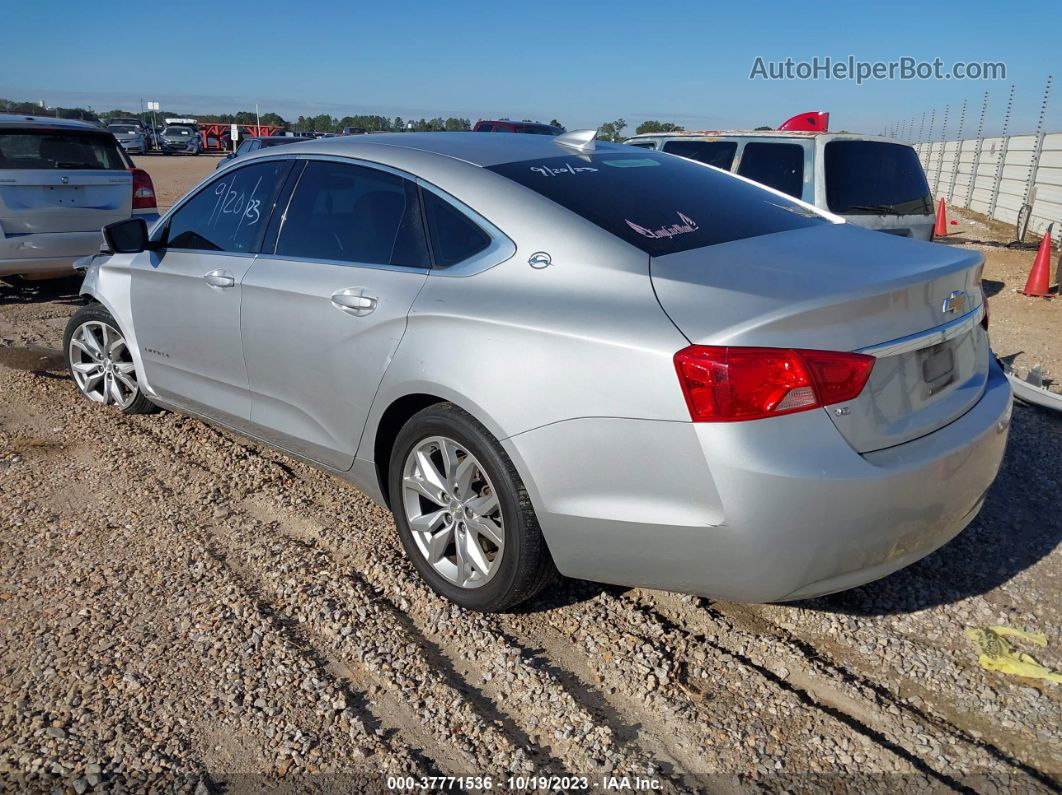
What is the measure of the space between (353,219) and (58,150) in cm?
589

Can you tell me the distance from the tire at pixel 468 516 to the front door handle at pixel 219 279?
127 centimetres

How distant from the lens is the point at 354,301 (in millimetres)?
3244

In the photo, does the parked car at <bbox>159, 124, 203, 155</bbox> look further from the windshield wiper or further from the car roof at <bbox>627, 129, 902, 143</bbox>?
the windshield wiper

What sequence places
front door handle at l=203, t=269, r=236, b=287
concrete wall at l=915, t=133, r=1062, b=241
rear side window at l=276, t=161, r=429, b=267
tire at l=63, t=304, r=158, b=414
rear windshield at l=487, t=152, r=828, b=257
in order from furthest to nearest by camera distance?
concrete wall at l=915, t=133, r=1062, b=241, tire at l=63, t=304, r=158, b=414, front door handle at l=203, t=269, r=236, b=287, rear side window at l=276, t=161, r=429, b=267, rear windshield at l=487, t=152, r=828, b=257

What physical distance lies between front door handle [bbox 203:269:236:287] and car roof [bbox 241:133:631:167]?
622 millimetres

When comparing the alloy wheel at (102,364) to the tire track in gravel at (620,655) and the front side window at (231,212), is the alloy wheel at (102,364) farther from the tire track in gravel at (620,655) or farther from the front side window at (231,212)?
the tire track in gravel at (620,655)

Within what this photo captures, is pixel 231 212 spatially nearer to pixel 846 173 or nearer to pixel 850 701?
pixel 850 701

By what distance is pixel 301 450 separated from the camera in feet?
12.2

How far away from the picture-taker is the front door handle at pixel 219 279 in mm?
3877

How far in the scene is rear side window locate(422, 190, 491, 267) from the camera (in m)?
3.03

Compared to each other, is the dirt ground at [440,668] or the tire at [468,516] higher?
the tire at [468,516]

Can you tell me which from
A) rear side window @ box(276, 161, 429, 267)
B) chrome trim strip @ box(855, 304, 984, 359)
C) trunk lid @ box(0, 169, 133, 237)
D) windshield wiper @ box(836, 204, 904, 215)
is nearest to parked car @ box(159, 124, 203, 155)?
trunk lid @ box(0, 169, 133, 237)

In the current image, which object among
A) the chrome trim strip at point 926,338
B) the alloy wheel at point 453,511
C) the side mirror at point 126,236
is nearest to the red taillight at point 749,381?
the chrome trim strip at point 926,338

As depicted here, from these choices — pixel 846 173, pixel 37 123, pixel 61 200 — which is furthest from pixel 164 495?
pixel 846 173
